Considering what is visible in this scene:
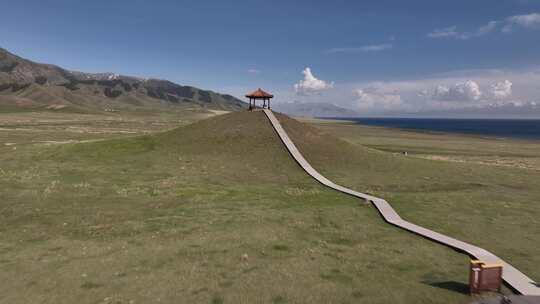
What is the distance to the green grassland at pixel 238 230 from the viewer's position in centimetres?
1370

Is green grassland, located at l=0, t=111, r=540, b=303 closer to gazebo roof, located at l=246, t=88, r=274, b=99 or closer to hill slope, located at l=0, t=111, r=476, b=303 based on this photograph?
hill slope, located at l=0, t=111, r=476, b=303

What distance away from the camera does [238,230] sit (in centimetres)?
2048

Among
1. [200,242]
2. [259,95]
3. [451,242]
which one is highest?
[259,95]

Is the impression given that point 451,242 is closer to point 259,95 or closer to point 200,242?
point 200,242

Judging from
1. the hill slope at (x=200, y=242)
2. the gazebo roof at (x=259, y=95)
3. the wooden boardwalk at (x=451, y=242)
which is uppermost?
the gazebo roof at (x=259, y=95)

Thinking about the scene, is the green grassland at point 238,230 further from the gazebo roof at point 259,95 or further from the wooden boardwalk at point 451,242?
the gazebo roof at point 259,95

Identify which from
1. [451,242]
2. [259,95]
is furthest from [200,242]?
[259,95]

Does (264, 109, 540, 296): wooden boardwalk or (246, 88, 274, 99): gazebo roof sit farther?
(246, 88, 274, 99): gazebo roof

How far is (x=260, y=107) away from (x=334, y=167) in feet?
90.4

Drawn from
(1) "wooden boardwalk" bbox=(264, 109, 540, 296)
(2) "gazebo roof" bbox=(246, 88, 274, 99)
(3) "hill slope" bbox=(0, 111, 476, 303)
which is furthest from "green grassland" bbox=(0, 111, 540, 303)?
(2) "gazebo roof" bbox=(246, 88, 274, 99)

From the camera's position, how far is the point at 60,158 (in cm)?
4269

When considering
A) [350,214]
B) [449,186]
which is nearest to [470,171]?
[449,186]

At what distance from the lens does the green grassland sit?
45.0 ft

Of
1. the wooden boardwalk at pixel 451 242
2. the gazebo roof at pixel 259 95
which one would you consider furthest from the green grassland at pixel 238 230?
the gazebo roof at pixel 259 95
